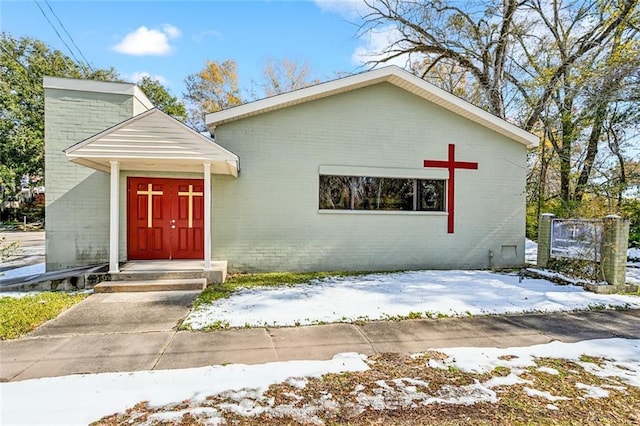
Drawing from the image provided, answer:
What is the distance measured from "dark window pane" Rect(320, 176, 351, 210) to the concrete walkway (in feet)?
15.4

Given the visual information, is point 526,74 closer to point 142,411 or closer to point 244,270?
point 244,270

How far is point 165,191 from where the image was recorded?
29.0ft

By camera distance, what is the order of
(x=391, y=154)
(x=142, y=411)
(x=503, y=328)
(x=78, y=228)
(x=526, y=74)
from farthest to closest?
1. (x=526, y=74)
2. (x=391, y=154)
3. (x=78, y=228)
4. (x=503, y=328)
5. (x=142, y=411)

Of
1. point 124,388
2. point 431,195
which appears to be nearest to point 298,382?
point 124,388

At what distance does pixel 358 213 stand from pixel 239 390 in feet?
22.6

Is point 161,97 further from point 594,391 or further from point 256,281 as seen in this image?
point 594,391

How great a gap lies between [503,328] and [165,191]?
8001 millimetres

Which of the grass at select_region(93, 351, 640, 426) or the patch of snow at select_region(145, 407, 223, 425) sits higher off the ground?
the patch of snow at select_region(145, 407, 223, 425)

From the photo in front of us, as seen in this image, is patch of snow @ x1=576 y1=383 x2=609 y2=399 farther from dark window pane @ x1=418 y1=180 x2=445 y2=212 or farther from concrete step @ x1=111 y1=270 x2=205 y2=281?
dark window pane @ x1=418 y1=180 x2=445 y2=212

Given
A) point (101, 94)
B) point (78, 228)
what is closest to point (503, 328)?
point (78, 228)

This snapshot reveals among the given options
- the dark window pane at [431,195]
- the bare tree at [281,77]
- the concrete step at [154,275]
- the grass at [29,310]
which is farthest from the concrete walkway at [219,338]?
the bare tree at [281,77]

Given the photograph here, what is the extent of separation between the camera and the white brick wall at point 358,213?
9.04 m

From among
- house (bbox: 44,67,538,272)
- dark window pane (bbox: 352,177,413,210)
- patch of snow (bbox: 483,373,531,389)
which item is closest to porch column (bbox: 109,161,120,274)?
house (bbox: 44,67,538,272)

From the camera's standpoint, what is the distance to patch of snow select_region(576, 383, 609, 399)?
3268mm
